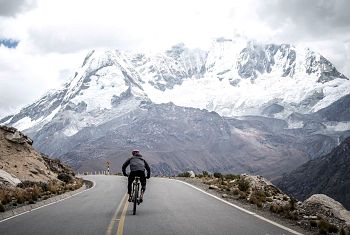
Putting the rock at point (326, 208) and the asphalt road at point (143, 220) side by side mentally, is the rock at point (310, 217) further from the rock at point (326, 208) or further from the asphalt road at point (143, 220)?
the asphalt road at point (143, 220)

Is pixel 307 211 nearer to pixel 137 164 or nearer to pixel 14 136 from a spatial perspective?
pixel 137 164

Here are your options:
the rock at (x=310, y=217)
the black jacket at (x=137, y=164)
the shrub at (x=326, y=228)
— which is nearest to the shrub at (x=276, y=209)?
the rock at (x=310, y=217)

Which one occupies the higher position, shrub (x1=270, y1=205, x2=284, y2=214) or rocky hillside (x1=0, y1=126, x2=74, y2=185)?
rocky hillside (x1=0, y1=126, x2=74, y2=185)

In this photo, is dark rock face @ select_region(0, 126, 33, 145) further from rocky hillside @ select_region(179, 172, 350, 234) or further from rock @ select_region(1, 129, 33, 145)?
rocky hillside @ select_region(179, 172, 350, 234)

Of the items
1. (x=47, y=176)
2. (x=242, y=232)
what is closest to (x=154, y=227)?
(x=242, y=232)

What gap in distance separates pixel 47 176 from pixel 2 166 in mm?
5364

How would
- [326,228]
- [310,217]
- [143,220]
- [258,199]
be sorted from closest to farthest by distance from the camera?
1. [326,228]
2. [143,220]
3. [310,217]
4. [258,199]

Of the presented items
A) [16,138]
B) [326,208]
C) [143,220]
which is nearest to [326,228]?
[326,208]

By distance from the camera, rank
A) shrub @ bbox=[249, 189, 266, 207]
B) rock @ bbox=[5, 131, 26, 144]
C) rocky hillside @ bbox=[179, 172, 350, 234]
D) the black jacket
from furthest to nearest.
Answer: rock @ bbox=[5, 131, 26, 144] < shrub @ bbox=[249, 189, 266, 207] < the black jacket < rocky hillside @ bbox=[179, 172, 350, 234]

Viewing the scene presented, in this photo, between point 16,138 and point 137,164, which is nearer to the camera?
point 137,164

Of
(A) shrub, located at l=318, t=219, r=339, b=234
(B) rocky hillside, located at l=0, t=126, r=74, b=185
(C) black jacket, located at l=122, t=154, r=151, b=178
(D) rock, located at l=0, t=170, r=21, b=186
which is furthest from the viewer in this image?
(B) rocky hillside, located at l=0, t=126, r=74, b=185

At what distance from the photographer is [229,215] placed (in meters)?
17.7

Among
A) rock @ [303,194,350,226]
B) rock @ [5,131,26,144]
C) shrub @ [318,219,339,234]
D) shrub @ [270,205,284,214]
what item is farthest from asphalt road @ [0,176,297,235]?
rock @ [5,131,26,144]

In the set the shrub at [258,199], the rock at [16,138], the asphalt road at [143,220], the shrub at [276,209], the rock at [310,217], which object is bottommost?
the asphalt road at [143,220]
